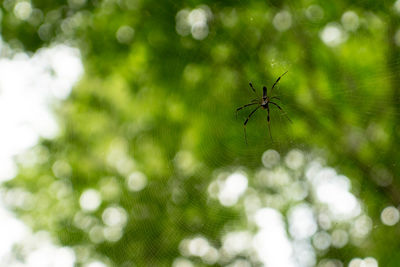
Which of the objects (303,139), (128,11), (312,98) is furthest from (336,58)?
(128,11)

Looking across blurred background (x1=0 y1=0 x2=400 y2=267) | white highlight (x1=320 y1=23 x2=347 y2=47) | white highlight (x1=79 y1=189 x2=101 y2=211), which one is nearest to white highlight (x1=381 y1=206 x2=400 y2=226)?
blurred background (x1=0 y1=0 x2=400 y2=267)

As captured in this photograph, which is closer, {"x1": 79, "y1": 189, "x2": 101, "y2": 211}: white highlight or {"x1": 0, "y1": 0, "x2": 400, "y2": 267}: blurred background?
{"x1": 0, "y1": 0, "x2": 400, "y2": 267}: blurred background

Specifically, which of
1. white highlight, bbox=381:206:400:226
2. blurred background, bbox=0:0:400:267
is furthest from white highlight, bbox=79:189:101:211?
white highlight, bbox=381:206:400:226

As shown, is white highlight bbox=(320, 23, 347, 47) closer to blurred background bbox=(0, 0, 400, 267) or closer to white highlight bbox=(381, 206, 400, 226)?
blurred background bbox=(0, 0, 400, 267)

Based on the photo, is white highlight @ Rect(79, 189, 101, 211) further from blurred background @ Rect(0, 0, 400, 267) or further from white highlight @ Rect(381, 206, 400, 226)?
white highlight @ Rect(381, 206, 400, 226)

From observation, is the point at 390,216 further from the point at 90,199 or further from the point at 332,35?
the point at 90,199

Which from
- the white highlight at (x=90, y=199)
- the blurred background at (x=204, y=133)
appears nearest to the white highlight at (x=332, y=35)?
the blurred background at (x=204, y=133)

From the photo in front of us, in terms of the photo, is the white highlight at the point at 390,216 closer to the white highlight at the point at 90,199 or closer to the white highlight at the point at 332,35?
the white highlight at the point at 332,35

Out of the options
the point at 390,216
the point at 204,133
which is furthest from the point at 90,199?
the point at 390,216

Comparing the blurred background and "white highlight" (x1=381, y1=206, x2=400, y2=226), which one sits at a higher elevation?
the blurred background
